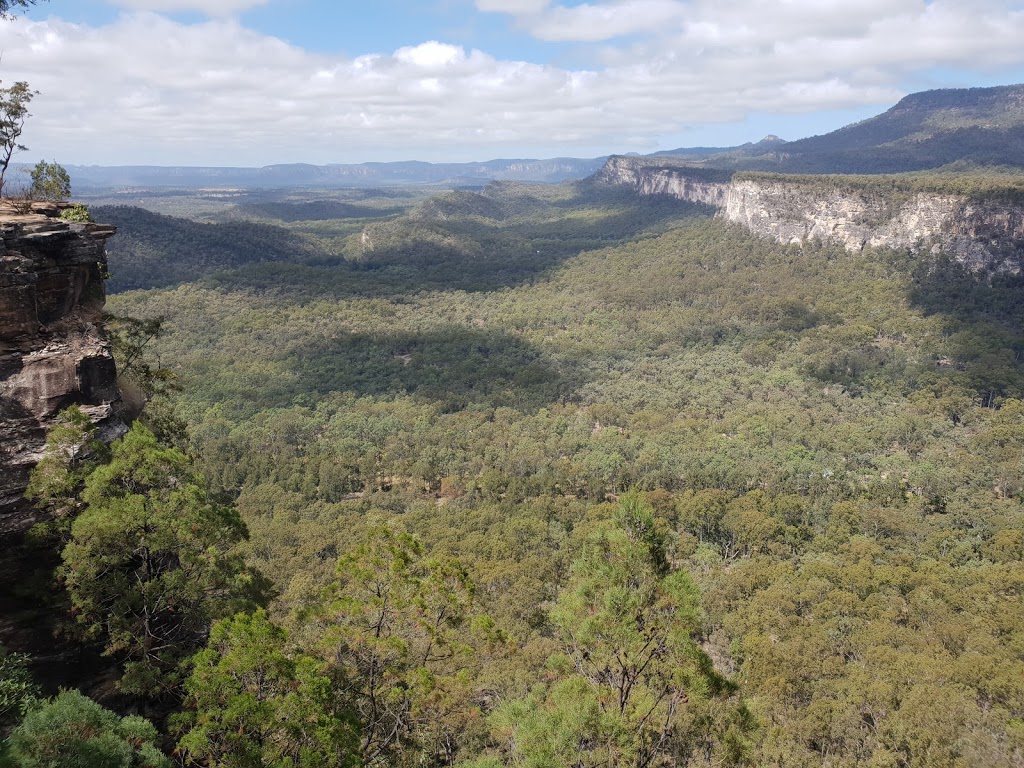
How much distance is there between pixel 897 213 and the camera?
122m

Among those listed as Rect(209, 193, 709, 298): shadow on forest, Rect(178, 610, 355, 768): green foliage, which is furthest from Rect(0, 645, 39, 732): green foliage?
Rect(209, 193, 709, 298): shadow on forest

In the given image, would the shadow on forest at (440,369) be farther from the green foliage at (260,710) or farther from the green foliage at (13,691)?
the green foliage at (13,691)

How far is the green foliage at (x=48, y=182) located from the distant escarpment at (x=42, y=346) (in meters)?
5.59

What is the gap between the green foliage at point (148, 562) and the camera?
14.8m

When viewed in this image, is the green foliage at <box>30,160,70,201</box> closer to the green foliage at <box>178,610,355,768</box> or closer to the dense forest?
the dense forest

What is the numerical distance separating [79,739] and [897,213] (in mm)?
146676

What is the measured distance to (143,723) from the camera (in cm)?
1293

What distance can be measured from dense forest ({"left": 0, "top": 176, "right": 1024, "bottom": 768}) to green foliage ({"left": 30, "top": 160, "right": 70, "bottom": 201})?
236 inches

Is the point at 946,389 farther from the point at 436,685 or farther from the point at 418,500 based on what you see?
the point at 436,685

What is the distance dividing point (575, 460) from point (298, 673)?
189 ft

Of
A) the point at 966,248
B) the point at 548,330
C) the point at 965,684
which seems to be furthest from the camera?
the point at 548,330

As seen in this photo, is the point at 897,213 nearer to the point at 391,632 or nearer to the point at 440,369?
the point at 440,369

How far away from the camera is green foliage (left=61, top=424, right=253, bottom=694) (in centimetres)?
1480

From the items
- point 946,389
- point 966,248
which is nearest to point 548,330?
point 946,389
